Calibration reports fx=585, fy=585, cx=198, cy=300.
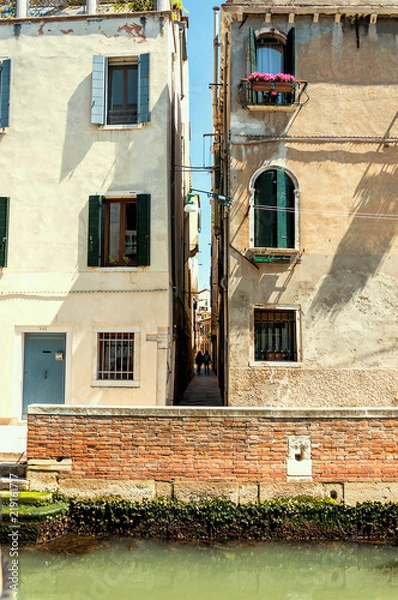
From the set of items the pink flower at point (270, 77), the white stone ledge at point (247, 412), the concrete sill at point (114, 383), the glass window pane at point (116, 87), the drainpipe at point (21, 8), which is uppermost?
→ the drainpipe at point (21, 8)

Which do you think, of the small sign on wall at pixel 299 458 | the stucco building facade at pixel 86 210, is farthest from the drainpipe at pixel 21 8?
the small sign on wall at pixel 299 458

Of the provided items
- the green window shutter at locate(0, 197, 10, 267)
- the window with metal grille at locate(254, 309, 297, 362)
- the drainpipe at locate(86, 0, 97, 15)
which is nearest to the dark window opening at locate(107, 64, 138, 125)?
the drainpipe at locate(86, 0, 97, 15)

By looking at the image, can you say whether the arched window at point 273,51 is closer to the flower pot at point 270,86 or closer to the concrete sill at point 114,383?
the flower pot at point 270,86

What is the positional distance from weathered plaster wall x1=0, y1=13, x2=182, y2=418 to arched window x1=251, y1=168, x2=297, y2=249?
1768 millimetres

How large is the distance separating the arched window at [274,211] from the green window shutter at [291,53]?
1.99m

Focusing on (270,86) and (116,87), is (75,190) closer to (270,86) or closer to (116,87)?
(116,87)

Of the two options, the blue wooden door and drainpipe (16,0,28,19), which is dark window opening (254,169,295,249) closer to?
the blue wooden door

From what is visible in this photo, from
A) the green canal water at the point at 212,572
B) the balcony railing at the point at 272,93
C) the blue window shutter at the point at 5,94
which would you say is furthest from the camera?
the blue window shutter at the point at 5,94

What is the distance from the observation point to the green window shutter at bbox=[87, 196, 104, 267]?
11.3 m

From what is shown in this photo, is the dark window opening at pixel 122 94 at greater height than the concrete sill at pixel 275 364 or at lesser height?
greater

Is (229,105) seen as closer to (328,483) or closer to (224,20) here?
(224,20)

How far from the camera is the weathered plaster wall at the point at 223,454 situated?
827 cm

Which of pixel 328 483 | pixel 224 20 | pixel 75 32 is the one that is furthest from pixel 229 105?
pixel 328 483

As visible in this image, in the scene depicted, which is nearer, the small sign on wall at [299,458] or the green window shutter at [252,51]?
the small sign on wall at [299,458]
